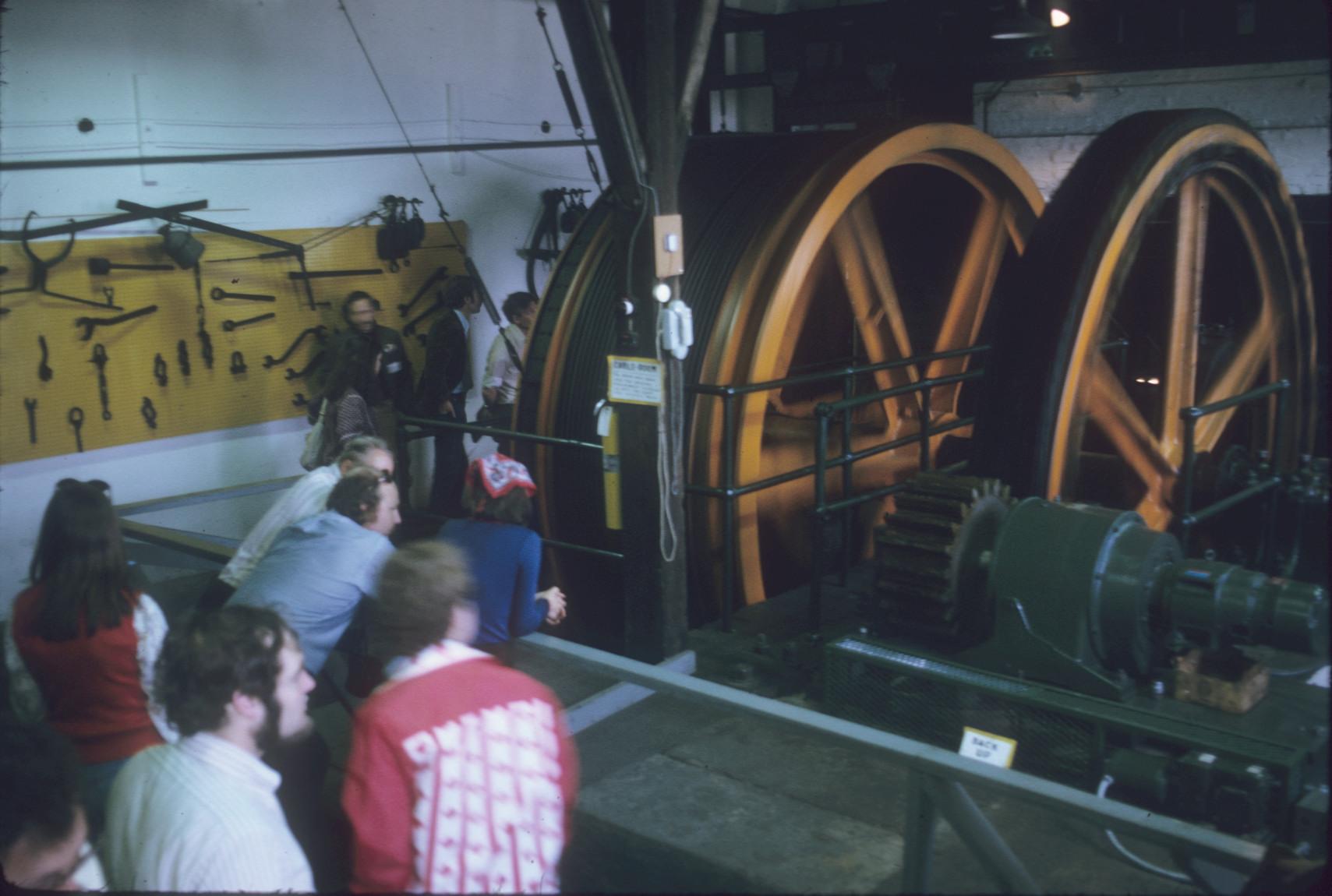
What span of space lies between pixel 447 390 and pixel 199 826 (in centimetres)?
583

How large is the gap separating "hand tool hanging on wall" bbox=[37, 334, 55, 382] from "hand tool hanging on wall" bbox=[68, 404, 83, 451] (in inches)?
8.9

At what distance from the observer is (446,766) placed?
221cm

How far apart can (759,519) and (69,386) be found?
12.4 feet

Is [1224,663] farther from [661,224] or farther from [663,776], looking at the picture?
[661,224]

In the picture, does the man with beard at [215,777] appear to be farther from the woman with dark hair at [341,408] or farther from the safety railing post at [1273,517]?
the safety railing post at [1273,517]

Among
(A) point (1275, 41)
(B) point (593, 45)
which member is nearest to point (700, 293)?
(B) point (593, 45)

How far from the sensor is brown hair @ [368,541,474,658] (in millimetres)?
2354

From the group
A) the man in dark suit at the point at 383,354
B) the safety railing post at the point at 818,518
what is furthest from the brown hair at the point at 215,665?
the man in dark suit at the point at 383,354

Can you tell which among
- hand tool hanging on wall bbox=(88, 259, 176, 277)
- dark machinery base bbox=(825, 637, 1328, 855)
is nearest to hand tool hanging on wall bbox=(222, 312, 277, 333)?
hand tool hanging on wall bbox=(88, 259, 176, 277)

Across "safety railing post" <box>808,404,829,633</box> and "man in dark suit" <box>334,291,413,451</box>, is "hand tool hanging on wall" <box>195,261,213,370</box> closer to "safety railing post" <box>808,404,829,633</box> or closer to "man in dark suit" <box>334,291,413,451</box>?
"man in dark suit" <box>334,291,413,451</box>

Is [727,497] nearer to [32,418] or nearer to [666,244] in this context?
[666,244]

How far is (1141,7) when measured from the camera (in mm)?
6637

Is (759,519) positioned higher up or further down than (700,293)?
further down

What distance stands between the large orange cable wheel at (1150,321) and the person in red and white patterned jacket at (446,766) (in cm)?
339
